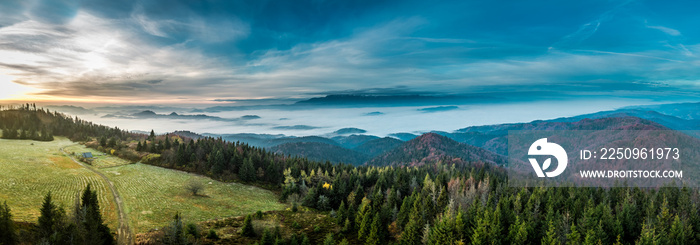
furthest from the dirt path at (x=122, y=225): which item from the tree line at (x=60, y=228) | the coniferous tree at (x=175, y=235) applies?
the coniferous tree at (x=175, y=235)

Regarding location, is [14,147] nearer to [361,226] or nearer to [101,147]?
[101,147]

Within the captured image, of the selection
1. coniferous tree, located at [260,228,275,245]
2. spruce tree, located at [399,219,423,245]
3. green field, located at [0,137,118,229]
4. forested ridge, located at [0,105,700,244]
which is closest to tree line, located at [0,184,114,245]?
forested ridge, located at [0,105,700,244]

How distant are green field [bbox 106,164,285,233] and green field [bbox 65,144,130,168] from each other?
21.7ft

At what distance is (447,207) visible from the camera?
93.9 m

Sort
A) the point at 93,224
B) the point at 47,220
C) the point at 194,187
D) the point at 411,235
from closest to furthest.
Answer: the point at 47,220 → the point at 93,224 → the point at 411,235 → the point at 194,187

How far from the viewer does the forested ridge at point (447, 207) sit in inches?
2968

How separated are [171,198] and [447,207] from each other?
8316 centimetres

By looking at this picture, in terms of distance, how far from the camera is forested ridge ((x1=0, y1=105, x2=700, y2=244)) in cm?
7538

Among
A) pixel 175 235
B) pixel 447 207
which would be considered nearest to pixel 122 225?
pixel 175 235

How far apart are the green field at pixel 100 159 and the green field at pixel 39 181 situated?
8077 mm

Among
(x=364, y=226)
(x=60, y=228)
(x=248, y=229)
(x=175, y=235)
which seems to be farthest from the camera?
(x=364, y=226)

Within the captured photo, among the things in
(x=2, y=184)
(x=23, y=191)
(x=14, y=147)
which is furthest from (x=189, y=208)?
(x=14, y=147)

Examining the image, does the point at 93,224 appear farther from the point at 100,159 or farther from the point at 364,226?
the point at 100,159

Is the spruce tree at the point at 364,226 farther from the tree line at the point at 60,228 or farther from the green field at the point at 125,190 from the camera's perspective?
the tree line at the point at 60,228
